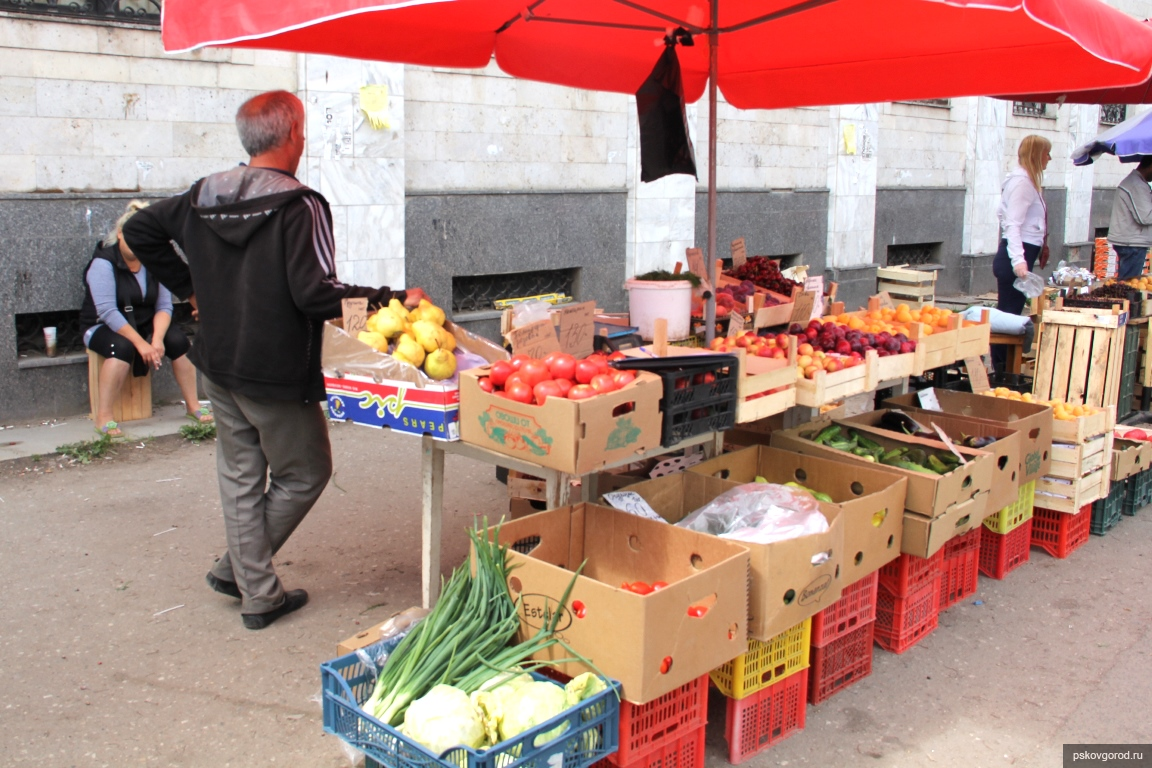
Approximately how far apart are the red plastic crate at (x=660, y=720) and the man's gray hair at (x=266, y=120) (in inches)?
95.3

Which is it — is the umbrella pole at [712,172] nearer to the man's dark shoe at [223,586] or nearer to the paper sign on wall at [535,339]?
the paper sign on wall at [535,339]

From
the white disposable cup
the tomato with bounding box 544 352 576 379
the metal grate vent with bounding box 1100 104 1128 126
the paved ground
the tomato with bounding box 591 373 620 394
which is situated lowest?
the paved ground

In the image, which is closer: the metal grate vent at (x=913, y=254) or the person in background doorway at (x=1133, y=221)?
the person in background doorway at (x=1133, y=221)

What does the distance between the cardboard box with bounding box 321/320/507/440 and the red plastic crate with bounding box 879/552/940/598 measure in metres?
1.82

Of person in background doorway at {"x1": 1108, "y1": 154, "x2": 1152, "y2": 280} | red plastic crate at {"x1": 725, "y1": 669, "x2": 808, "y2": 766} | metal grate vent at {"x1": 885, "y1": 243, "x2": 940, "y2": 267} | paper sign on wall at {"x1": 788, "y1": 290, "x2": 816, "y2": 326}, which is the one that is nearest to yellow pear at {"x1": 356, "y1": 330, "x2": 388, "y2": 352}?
red plastic crate at {"x1": 725, "y1": 669, "x2": 808, "y2": 766}

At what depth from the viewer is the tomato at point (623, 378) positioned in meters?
3.45

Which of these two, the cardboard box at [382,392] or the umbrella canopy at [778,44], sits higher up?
the umbrella canopy at [778,44]

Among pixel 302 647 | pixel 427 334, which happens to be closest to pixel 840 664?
pixel 427 334

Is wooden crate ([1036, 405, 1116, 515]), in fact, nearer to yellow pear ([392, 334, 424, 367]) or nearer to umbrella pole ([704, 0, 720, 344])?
umbrella pole ([704, 0, 720, 344])

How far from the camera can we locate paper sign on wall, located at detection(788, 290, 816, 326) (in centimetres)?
529

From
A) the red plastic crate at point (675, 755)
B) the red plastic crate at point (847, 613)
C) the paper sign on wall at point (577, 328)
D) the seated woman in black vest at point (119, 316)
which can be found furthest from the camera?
the seated woman in black vest at point (119, 316)

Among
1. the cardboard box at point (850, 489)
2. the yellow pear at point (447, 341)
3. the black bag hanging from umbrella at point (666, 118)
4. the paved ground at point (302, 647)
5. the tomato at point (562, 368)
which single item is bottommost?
the paved ground at point (302, 647)

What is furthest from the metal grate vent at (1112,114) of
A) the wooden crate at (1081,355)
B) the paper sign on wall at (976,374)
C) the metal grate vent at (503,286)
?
the paper sign on wall at (976,374)

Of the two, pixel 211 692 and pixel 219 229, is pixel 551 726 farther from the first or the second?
pixel 219 229
